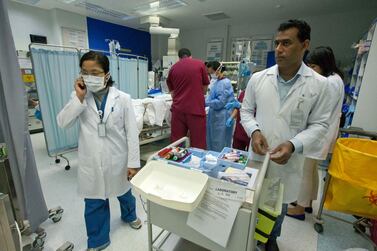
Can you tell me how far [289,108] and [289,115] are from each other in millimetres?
41

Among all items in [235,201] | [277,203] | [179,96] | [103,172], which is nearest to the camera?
[235,201]

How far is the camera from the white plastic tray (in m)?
0.89

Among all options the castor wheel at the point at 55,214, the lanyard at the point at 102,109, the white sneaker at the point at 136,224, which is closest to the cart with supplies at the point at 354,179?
the white sneaker at the point at 136,224

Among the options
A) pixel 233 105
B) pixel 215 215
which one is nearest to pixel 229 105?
pixel 233 105

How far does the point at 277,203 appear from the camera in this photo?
1.09 metres

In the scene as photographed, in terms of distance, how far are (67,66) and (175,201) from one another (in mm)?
2633

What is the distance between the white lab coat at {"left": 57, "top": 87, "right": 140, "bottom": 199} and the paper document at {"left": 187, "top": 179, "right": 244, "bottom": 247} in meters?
0.63

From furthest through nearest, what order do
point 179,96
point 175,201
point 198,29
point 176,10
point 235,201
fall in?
point 198,29 < point 176,10 < point 179,96 < point 235,201 < point 175,201

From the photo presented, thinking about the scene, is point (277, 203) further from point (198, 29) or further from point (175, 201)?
point (198, 29)

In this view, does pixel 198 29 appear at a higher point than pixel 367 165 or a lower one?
higher

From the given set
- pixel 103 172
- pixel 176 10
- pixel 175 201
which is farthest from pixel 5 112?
pixel 176 10

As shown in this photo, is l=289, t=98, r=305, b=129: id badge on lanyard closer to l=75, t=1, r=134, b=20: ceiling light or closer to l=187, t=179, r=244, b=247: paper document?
l=187, t=179, r=244, b=247: paper document

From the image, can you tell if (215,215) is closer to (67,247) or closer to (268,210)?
(268,210)

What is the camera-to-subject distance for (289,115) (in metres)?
1.21
